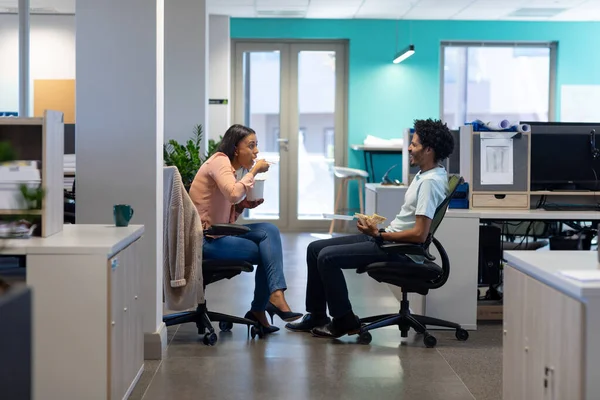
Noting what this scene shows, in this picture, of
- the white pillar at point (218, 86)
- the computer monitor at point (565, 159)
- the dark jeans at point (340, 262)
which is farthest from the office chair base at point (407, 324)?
the white pillar at point (218, 86)

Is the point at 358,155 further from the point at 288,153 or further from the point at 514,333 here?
the point at 514,333

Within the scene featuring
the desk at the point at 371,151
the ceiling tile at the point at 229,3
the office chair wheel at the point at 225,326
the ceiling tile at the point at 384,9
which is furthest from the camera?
the desk at the point at 371,151

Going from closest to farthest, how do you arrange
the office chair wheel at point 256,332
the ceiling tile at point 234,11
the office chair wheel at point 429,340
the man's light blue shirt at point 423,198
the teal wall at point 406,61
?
1. the man's light blue shirt at point 423,198
2. the office chair wheel at point 429,340
3. the office chair wheel at point 256,332
4. the ceiling tile at point 234,11
5. the teal wall at point 406,61

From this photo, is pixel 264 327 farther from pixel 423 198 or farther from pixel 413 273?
pixel 423 198

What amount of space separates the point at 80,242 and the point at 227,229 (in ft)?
4.62

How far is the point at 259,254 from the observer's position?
14.4 feet

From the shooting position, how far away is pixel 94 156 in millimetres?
3900

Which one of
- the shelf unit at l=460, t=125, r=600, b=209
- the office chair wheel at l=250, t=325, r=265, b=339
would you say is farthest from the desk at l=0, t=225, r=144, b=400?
the shelf unit at l=460, t=125, r=600, b=209

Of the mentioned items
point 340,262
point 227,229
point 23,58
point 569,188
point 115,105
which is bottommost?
point 340,262

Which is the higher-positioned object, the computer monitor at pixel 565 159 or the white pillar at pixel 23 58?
the white pillar at pixel 23 58

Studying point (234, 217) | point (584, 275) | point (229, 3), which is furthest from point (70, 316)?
point (229, 3)

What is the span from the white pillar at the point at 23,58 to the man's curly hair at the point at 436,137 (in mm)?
5360

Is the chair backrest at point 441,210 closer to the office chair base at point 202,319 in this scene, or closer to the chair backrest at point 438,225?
the chair backrest at point 438,225

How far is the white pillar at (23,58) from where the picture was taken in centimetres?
815
